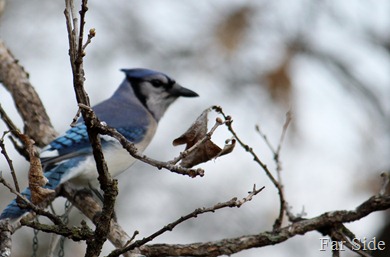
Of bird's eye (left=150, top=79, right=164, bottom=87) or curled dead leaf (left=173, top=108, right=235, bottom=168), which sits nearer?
curled dead leaf (left=173, top=108, right=235, bottom=168)

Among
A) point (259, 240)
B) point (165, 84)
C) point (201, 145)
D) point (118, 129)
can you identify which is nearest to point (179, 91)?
point (165, 84)

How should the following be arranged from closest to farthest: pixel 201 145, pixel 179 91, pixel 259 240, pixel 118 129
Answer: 1. pixel 201 145
2. pixel 259 240
3. pixel 118 129
4. pixel 179 91

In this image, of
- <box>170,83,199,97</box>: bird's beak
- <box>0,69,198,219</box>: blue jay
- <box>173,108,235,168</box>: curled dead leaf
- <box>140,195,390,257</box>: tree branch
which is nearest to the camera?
<box>173,108,235,168</box>: curled dead leaf

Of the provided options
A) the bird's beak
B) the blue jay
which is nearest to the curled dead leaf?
the blue jay

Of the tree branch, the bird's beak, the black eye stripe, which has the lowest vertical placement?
the tree branch

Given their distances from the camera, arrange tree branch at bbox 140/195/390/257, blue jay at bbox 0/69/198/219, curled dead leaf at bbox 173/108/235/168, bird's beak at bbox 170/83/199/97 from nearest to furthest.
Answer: curled dead leaf at bbox 173/108/235/168
tree branch at bbox 140/195/390/257
blue jay at bbox 0/69/198/219
bird's beak at bbox 170/83/199/97

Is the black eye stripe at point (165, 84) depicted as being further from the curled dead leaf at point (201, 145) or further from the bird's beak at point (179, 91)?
the curled dead leaf at point (201, 145)

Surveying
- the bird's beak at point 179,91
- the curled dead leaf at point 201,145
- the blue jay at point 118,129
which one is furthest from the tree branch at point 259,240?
the bird's beak at point 179,91

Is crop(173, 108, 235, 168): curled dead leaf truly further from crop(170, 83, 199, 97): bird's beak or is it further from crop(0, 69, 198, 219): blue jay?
crop(170, 83, 199, 97): bird's beak

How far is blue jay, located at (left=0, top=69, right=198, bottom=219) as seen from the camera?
3119 mm

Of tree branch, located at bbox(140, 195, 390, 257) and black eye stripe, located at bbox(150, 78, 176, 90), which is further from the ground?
black eye stripe, located at bbox(150, 78, 176, 90)

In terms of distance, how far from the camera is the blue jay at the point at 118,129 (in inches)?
123

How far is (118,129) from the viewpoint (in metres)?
3.48

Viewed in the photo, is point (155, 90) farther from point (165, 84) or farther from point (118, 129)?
point (118, 129)
